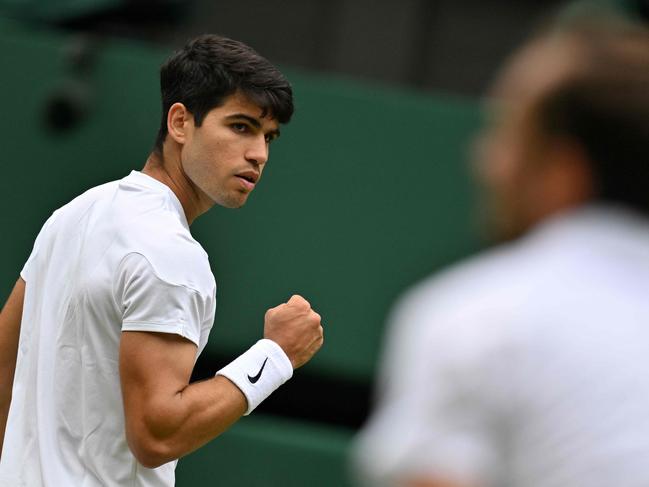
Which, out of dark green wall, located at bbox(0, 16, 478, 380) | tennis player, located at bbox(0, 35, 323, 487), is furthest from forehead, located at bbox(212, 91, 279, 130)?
dark green wall, located at bbox(0, 16, 478, 380)

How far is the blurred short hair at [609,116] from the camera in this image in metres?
1.15

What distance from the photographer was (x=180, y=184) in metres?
2.64

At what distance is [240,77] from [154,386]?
78cm

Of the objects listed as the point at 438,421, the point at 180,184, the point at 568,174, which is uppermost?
the point at 180,184

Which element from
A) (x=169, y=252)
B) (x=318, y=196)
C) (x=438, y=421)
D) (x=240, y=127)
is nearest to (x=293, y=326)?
(x=169, y=252)

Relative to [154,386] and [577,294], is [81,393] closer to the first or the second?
[154,386]

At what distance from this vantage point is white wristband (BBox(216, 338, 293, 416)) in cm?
242

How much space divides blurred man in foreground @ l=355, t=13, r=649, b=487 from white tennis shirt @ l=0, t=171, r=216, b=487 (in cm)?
119

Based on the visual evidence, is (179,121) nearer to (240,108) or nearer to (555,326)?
(240,108)

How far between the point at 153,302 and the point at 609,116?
1.31m

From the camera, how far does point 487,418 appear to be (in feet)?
3.73

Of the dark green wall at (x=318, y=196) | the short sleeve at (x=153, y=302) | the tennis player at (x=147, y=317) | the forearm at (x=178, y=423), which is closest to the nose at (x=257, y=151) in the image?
the tennis player at (x=147, y=317)

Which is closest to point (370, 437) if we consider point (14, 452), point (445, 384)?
point (445, 384)

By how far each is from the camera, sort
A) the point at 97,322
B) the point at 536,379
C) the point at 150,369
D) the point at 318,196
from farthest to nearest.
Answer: the point at 318,196 → the point at 97,322 → the point at 150,369 → the point at 536,379
